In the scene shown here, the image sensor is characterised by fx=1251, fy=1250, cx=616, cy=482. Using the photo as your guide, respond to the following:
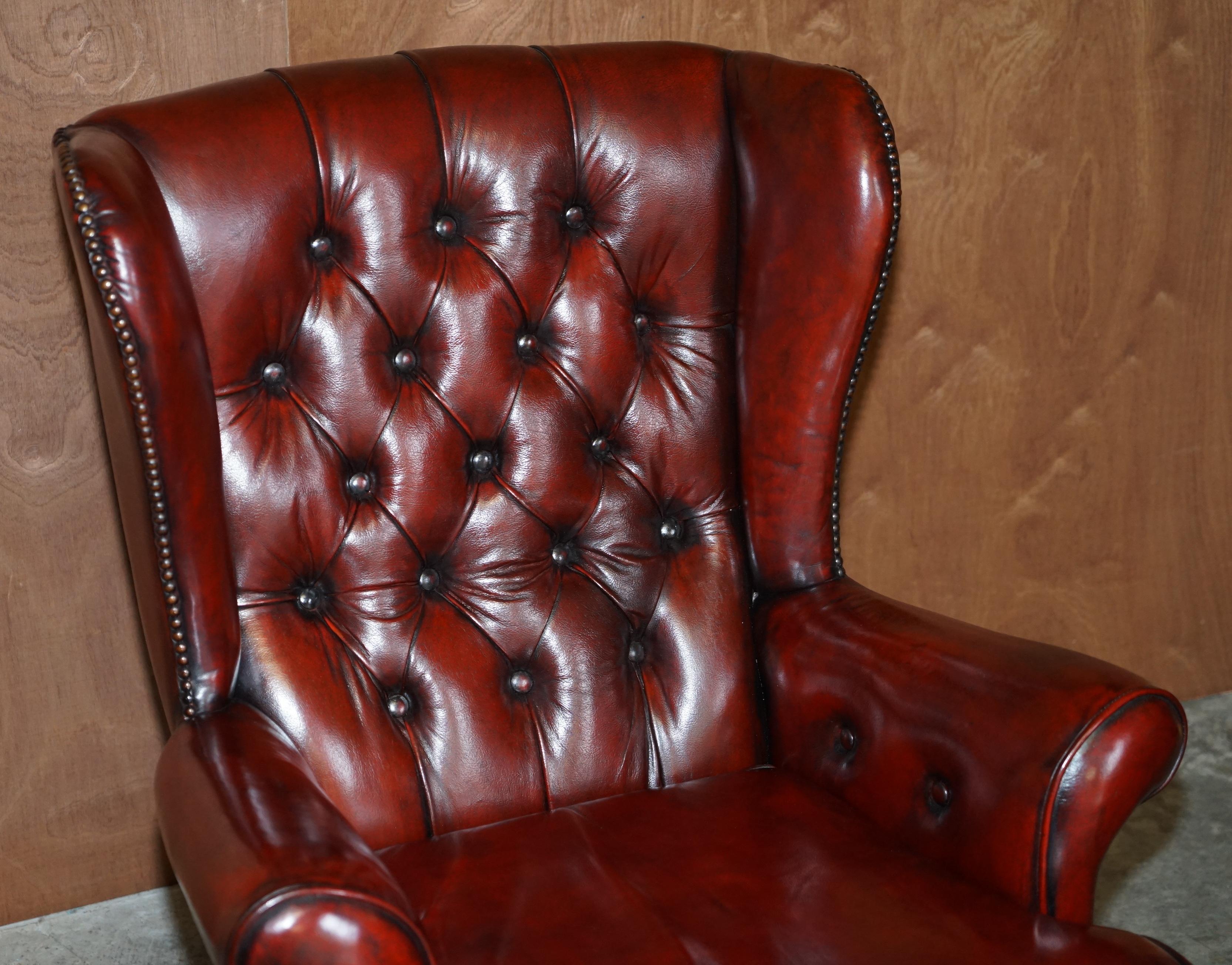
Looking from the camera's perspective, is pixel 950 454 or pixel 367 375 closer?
pixel 367 375

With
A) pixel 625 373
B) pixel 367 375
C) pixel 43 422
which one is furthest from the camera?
pixel 43 422

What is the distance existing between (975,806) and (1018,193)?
118cm

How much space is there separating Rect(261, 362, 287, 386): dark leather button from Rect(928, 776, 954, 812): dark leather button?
71 centimetres

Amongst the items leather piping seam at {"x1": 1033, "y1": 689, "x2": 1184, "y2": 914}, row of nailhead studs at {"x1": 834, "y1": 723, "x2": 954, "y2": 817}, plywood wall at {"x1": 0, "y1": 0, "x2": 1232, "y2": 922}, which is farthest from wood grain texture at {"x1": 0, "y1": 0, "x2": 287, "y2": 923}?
leather piping seam at {"x1": 1033, "y1": 689, "x2": 1184, "y2": 914}

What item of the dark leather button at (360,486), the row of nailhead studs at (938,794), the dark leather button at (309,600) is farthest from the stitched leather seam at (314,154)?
the row of nailhead studs at (938,794)

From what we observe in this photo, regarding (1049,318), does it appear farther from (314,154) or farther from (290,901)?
(290,901)

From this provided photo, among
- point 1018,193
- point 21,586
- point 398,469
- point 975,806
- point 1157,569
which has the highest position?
point 1018,193

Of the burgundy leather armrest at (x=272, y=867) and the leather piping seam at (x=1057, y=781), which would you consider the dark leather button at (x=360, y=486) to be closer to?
the burgundy leather armrest at (x=272, y=867)

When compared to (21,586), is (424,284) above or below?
above

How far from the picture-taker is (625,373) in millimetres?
1330

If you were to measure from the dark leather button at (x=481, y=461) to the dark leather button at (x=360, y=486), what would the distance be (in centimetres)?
11

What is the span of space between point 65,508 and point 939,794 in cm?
111

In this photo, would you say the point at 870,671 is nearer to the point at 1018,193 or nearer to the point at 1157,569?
the point at 1018,193

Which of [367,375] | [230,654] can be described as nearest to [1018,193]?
[367,375]
